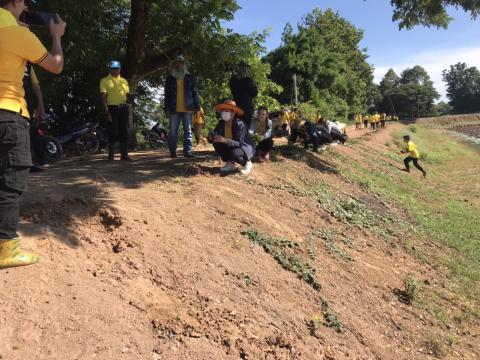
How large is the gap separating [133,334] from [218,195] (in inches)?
128

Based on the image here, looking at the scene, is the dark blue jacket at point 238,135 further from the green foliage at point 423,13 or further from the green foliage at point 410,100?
the green foliage at point 410,100

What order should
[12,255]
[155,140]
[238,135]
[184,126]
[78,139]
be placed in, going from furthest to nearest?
[155,140], [78,139], [184,126], [238,135], [12,255]

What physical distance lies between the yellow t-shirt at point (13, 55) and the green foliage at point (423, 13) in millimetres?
12124

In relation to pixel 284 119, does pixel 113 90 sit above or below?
above

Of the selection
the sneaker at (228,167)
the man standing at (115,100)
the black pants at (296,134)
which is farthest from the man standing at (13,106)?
the black pants at (296,134)

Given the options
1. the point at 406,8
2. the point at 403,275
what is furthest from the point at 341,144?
the point at 403,275

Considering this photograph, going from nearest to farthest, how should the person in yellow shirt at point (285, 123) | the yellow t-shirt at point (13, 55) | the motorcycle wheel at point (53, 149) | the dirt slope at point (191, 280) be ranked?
the yellow t-shirt at point (13, 55) < the dirt slope at point (191, 280) < the motorcycle wheel at point (53, 149) < the person in yellow shirt at point (285, 123)

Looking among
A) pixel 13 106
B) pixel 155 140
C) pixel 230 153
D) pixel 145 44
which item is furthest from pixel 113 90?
pixel 155 140

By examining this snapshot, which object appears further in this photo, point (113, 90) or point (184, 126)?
point (184, 126)

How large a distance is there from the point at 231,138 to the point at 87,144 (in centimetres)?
510

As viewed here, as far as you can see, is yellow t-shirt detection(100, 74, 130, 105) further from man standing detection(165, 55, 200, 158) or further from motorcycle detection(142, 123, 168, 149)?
motorcycle detection(142, 123, 168, 149)

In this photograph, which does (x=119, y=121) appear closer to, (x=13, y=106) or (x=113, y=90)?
(x=113, y=90)

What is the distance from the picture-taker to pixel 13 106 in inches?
144

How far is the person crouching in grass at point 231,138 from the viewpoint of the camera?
7.59 m
